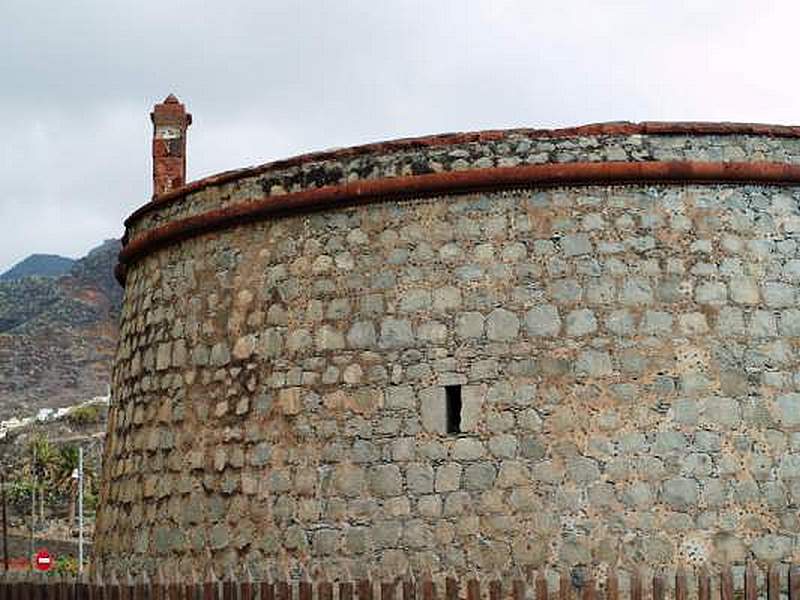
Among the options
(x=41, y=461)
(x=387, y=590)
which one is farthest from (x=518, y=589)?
(x=41, y=461)

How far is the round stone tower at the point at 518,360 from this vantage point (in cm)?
865

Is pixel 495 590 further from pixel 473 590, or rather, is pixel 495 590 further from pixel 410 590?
pixel 410 590

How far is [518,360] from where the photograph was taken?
8.84m

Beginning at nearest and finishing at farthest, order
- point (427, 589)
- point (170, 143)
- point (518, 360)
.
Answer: point (427, 589) → point (518, 360) → point (170, 143)

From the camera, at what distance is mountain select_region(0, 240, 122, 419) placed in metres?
58.7

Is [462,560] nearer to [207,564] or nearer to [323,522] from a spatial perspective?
[323,522]

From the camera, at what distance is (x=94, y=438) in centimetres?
4475

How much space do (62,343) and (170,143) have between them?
5292 centimetres

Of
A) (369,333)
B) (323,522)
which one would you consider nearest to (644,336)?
(369,333)

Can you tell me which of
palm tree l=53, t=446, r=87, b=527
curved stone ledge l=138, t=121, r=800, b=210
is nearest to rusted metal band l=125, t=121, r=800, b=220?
curved stone ledge l=138, t=121, r=800, b=210

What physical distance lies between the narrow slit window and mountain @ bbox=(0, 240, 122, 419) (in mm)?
50039

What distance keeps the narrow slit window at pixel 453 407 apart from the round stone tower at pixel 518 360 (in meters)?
0.02

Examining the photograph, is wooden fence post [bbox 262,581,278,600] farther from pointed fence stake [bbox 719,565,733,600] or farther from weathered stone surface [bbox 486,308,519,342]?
weathered stone surface [bbox 486,308,519,342]

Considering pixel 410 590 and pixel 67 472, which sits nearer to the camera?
pixel 410 590
